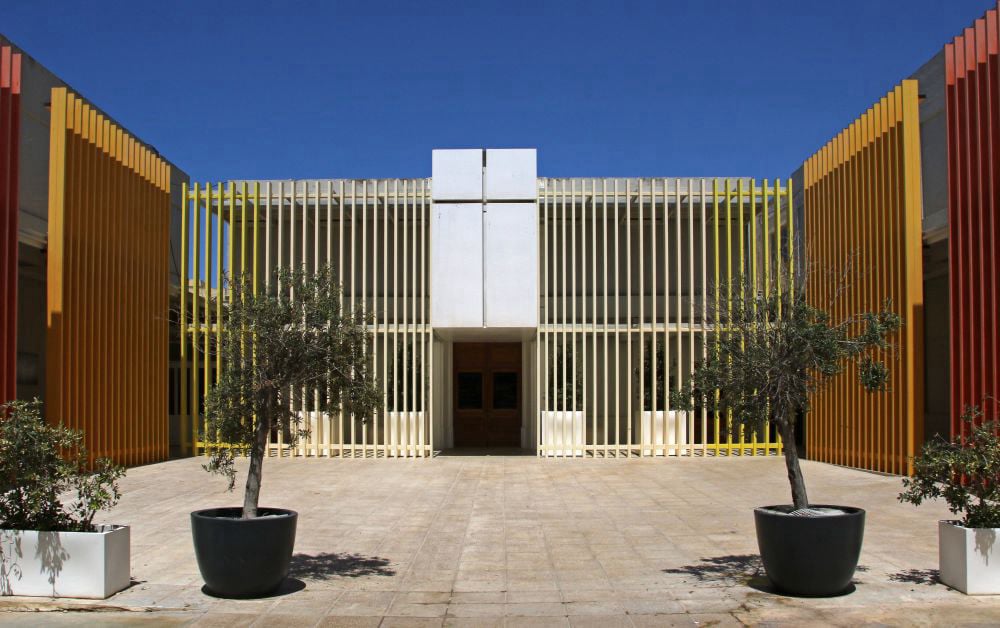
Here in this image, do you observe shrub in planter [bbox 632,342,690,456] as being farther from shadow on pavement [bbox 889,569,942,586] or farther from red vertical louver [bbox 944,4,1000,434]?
shadow on pavement [bbox 889,569,942,586]

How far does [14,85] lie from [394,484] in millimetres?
8549

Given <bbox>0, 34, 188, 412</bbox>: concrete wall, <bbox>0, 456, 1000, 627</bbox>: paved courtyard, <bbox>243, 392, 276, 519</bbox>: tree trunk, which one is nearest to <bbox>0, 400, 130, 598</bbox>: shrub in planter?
<bbox>0, 456, 1000, 627</bbox>: paved courtyard

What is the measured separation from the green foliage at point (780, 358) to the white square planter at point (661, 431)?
449 inches

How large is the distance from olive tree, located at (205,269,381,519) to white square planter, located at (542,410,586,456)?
11677 mm

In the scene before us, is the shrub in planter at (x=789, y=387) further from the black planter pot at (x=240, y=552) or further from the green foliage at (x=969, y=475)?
the black planter pot at (x=240, y=552)

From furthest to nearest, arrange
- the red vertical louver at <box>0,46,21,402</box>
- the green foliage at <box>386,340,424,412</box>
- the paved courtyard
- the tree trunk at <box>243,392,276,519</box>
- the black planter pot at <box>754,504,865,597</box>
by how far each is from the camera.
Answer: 1. the green foliage at <box>386,340,424,412</box>
2. the red vertical louver at <box>0,46,21,402</box>
3. the tree trunk at <box>243,392,276,519</box>
4. the black planter pot at <box>754,504,865,597</box>
5. the paved courtyard

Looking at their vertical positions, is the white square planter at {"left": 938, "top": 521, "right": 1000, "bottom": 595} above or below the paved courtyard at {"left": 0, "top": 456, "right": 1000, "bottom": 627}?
above

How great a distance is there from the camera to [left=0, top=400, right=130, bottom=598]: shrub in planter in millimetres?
7180

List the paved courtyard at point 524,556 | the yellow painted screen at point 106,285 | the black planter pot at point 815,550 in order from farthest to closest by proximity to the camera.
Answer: the yellow painted screen at point 106,285 → the black planter pot at point 815,550 → the paved courtyard at point 524,556

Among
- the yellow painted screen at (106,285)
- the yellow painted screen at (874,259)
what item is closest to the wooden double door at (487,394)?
the yellow painted screen at (106,285)

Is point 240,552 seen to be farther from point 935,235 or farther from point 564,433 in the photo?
point 564,433

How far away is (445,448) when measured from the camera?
873 inches

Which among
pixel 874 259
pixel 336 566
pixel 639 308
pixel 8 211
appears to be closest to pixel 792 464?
pixel 336 566

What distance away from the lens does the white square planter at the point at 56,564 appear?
23.5ft
